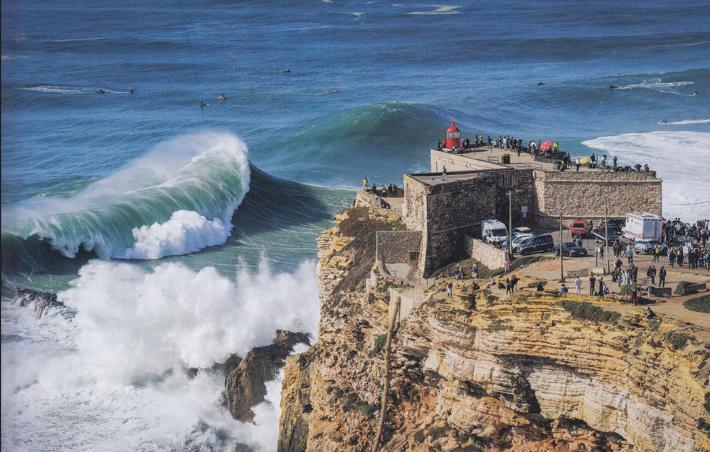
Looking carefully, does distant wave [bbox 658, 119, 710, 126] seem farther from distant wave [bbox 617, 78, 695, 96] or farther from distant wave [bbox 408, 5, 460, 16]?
distant wave [bbox 408, 5, 460, 16]

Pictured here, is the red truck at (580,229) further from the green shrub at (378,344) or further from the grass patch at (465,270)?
the green shrub at (378,344)

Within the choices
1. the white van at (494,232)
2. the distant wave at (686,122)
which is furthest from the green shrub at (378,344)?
the distant wave at (686,122)

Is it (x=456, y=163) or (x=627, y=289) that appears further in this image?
(x=456, y=163)

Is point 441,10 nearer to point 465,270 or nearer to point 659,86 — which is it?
point 659,86

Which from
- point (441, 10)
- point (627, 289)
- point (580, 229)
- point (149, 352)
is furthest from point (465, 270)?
point (441, 10)

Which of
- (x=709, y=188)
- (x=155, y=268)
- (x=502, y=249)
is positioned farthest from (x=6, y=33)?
(x=709, y=188)

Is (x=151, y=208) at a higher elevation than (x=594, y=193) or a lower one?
lower

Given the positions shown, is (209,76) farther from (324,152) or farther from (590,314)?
(590,314)

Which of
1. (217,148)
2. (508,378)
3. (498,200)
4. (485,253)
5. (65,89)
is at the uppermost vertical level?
(498,200)
